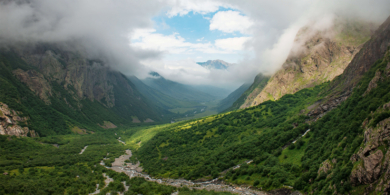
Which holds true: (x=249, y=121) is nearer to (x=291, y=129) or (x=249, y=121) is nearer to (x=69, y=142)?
(x=291, y=129)

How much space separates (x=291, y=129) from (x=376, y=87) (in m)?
36.6

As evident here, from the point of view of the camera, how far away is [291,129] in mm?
88000

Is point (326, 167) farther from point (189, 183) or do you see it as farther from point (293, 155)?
point (189, 183)

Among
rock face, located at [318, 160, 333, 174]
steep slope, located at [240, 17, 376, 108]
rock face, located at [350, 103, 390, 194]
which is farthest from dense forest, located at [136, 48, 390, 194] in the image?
steep slope, located at [240, 17, 376, 108]

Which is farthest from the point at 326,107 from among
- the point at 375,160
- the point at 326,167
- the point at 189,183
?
the point at 189,183

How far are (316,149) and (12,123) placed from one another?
Answer: 209m

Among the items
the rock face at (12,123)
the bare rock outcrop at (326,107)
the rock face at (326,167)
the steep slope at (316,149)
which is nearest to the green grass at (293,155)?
the steep slope at (316,149)

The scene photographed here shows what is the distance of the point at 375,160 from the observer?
3150 centimetres

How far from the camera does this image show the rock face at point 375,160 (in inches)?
1144

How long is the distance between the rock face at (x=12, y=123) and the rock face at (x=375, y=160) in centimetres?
20170

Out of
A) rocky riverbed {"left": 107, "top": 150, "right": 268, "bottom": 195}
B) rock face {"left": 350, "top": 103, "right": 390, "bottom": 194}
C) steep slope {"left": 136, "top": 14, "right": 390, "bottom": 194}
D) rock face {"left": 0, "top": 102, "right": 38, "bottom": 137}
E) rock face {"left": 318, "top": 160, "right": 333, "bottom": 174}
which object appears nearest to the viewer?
rock face {"left": 350, "top": 103, "right": 390, "bottom": 194}

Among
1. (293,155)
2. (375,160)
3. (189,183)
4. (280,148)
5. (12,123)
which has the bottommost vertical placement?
(189,183)

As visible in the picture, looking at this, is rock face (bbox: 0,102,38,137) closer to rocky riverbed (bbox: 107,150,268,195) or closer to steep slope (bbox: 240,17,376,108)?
rocky riverbed (bbox: 107,150,268,195)

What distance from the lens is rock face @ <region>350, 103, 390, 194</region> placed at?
95.3 feet
